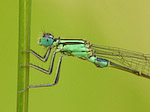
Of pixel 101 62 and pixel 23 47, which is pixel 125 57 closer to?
pixel 101 62

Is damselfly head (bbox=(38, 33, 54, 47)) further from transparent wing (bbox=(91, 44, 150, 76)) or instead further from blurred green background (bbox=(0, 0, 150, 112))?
transparent wing (bbox=(91, 44, 150, 76))

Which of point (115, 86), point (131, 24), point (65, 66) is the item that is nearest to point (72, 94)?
point (65, 66)

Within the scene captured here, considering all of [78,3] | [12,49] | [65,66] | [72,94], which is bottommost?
Answer: [72,94]

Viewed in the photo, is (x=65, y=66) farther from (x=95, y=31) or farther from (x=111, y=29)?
(x=111, y=29)

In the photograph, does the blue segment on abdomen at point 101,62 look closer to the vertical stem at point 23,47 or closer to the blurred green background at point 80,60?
the blurred green background at point 80,60

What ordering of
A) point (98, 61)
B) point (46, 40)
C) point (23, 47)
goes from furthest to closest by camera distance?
point (98, 61) → point (46, 40) → point (23, 47)

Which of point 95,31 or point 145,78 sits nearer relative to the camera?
point 95,31

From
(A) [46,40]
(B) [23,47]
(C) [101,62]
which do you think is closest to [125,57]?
(C) [101,62]
